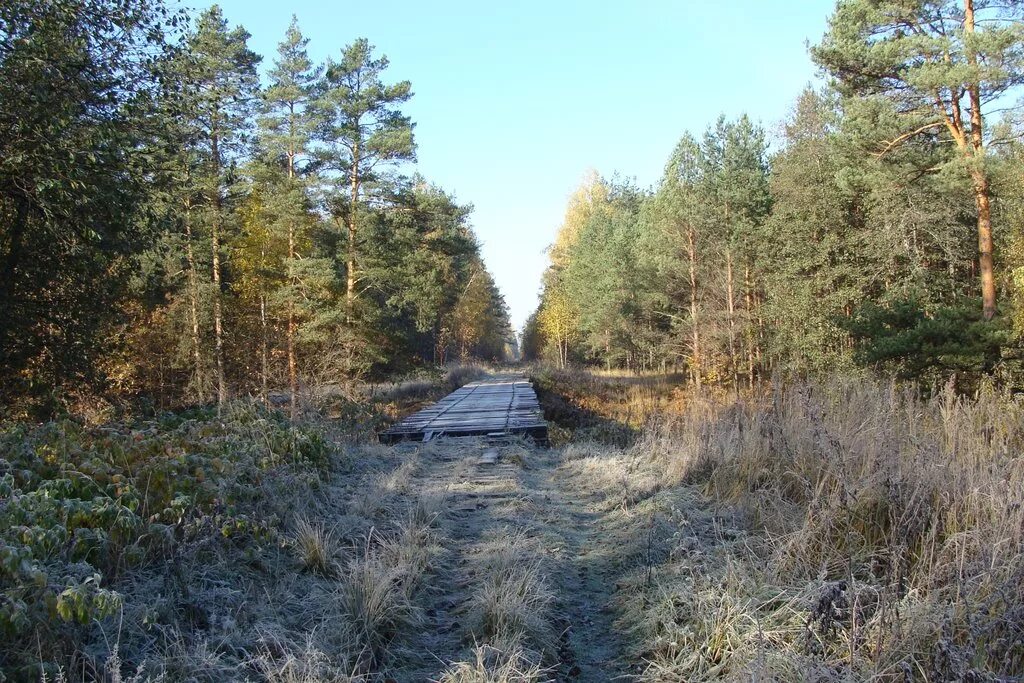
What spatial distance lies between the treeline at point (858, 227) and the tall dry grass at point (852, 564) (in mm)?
9417

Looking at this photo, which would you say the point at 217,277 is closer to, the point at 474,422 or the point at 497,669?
the point at 474,422

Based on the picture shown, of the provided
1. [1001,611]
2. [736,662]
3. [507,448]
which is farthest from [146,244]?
[1001,611]

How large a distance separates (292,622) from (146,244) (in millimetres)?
8471

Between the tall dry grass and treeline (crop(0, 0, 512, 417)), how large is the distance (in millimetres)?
7765

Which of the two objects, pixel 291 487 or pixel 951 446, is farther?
pixel 291 487

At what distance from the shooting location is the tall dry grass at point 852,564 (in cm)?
Result: 274

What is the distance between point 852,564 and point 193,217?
20.0m

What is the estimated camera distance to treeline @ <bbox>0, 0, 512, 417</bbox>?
8492 mm

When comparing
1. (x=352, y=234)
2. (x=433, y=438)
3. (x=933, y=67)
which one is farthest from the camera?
(x=352, y=234)

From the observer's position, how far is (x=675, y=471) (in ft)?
22.2

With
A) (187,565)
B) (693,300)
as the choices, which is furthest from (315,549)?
(693,300)

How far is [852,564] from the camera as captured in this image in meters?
3.63

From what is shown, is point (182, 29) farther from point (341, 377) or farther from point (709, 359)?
point (709, 359)

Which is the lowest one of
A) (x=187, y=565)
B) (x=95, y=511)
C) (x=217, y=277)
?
(x=187, y=565)
